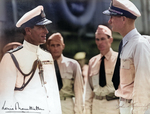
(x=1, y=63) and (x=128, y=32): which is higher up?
(x=128, y=32)

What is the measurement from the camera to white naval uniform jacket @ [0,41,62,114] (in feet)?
8.99

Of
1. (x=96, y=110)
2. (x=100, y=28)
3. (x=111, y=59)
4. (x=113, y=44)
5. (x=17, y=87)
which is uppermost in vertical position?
(x=100, y=28)

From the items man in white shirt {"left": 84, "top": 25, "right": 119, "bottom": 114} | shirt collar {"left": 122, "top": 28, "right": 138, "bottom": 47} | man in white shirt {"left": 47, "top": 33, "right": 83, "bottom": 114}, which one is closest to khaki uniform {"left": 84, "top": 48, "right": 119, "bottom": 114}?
man in white shirt {"left": 84, "top": 25, "right": 119, "bottom": 114}

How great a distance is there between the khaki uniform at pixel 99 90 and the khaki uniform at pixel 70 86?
0.32 feet

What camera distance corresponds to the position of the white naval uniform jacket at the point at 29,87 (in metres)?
2.74

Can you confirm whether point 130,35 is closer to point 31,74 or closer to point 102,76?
point 102,76

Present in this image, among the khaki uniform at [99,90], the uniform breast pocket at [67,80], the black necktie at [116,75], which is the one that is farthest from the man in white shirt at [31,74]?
the black necktie at [116,75]

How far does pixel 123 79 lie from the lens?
266 cm

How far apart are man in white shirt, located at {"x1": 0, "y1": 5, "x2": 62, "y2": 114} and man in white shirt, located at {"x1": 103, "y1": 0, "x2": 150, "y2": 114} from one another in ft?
2.57

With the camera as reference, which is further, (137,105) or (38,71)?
(38,71)

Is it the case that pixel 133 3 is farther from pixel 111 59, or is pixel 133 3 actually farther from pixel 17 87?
pixel 17 87

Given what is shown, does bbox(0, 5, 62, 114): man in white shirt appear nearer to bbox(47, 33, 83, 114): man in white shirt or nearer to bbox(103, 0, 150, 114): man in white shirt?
bbox(47, 33, 83, 114): man in white shirt

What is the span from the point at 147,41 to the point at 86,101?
3.36 ft

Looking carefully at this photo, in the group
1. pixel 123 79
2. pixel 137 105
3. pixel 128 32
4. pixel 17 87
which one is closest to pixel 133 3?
pixel 128 32
